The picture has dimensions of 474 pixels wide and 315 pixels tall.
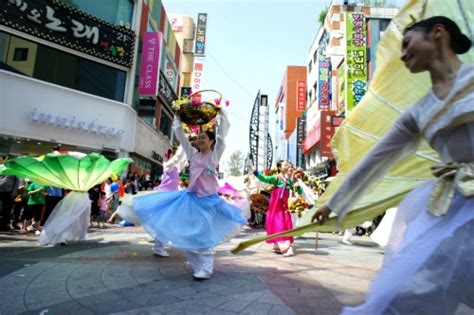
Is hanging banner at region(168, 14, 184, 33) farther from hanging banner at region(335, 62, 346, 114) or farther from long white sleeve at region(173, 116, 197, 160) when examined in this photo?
long white sleeve at region(173, 116, 197, 160)

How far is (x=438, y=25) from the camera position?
1.70m

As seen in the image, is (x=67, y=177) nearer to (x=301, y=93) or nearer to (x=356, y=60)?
(x=356, y=60)

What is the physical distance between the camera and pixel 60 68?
16.2 meters

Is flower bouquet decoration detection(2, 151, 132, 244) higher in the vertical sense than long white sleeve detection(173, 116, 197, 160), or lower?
lower

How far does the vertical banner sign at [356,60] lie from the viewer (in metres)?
19.5

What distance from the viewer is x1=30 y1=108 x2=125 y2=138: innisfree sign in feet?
49.3

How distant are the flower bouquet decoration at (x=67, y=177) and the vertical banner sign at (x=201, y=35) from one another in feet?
83.0

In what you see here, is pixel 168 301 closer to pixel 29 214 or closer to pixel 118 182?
pixel 29 214

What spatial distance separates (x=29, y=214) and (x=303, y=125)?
2734cm

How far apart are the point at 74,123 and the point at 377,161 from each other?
16573 mm

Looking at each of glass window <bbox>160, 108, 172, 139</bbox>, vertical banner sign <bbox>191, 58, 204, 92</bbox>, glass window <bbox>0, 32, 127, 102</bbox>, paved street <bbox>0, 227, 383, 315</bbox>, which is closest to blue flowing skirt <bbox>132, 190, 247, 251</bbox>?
paved street <bbox>0, 227, 383, 315</bbox>

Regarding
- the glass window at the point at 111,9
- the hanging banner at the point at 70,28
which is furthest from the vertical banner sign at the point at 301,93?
the hanging banner at the point at 70,28

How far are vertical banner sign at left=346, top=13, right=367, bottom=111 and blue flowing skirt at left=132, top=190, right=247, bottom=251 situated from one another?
16.3 meters

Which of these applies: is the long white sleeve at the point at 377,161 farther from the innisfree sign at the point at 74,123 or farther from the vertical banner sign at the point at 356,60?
the vertical banner sign at the point at 356,60
